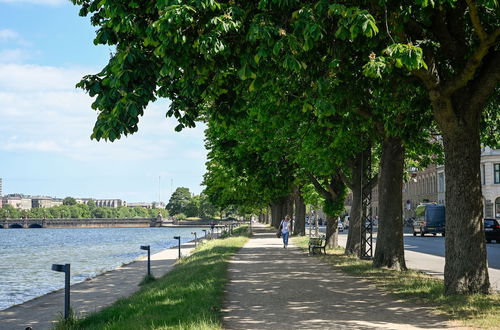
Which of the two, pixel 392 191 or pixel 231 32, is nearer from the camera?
pixel 231 32

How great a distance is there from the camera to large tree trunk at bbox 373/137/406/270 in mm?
17734

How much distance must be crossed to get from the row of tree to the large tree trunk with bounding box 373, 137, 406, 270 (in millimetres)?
28

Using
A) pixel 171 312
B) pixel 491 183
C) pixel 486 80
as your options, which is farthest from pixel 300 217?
pixel 171 312

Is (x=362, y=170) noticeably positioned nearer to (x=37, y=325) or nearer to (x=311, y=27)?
(x=37, y=325)

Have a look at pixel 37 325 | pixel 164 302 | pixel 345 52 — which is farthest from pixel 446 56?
pixel 37 325

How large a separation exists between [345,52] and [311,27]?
3.35 metres

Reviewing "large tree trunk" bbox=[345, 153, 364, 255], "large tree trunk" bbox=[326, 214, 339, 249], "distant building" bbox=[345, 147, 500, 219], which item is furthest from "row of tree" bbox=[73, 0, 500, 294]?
"distant building" bbox=[345, 147, 500, 219]

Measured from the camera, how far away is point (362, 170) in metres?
22.0

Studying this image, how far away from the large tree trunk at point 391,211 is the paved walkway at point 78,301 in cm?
694

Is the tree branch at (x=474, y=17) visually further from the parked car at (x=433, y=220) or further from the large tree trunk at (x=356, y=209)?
the parked car at (x=433, y=220)

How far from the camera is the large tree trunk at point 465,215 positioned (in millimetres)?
11633

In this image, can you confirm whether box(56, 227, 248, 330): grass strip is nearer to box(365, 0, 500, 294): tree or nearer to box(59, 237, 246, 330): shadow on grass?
box(59, 237, 246, 330): shadow on grass

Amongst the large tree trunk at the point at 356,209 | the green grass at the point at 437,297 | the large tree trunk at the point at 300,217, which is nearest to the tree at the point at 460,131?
the green grass at the point at 437,297

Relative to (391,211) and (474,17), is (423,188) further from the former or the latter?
(474,17)
